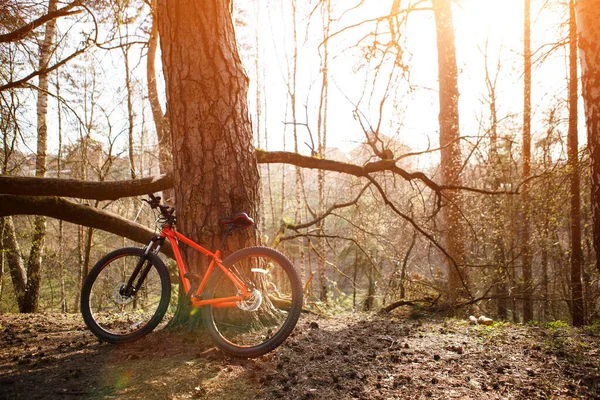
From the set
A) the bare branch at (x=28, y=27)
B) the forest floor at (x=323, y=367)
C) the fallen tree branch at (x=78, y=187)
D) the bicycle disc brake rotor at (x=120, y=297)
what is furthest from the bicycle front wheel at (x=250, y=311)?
the bare branch at (x=28, y=27)

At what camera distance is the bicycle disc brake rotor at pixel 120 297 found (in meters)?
3.59

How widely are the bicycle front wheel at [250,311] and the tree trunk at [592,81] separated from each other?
260 centimetres

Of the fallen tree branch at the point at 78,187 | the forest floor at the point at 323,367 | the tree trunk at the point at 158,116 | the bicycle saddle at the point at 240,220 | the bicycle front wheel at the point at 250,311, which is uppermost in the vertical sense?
the tree trunk at the point at 158,116

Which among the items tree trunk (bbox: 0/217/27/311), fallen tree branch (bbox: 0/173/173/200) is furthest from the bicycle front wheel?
tree trunk (bbox: 0/217/27/311)

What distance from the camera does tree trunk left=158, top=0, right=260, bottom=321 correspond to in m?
3.30

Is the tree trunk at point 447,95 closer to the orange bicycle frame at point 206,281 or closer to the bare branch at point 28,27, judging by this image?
the orange bicycle frame at point 206,281

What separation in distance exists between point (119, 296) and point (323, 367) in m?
2.07

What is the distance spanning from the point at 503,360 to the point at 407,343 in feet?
2.48

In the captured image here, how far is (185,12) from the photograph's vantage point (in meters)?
3.32

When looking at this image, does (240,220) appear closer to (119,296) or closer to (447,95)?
(119,296)

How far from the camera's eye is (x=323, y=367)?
2721mm

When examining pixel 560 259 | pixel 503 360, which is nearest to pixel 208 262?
pixel 503 360

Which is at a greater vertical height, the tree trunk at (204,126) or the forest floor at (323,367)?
the tree trunk at (204,126)

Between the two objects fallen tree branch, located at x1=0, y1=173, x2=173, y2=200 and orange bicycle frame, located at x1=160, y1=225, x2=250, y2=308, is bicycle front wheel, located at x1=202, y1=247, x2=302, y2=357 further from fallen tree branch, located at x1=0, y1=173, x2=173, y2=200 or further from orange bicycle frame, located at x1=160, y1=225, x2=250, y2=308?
fallen tree branch, located at x1=0, y1=173, x2=173, y2=200
